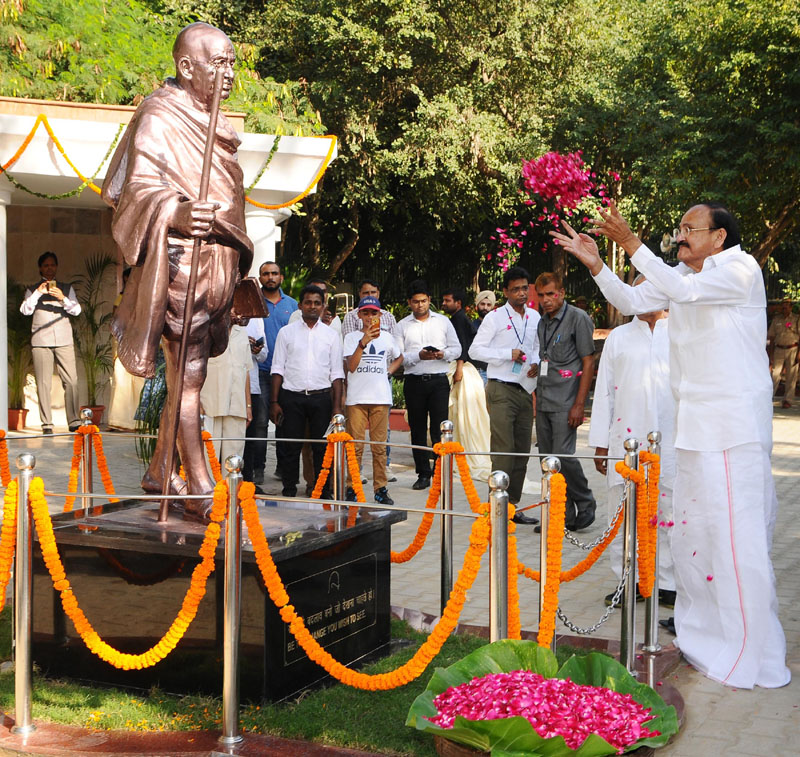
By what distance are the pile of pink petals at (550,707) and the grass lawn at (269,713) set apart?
361 mm

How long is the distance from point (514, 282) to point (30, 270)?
9.60 m

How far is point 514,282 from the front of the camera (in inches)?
384

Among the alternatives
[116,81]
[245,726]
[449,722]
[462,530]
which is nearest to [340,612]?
[245,726]

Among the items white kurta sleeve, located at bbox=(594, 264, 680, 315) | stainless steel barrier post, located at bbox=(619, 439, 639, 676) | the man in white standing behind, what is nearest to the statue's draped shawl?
white kurta sleeve, located at bbox=(594, 264, 680, 315)

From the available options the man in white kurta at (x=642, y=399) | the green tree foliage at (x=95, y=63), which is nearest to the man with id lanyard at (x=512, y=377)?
the man in white kurta at (x=642, y=399)

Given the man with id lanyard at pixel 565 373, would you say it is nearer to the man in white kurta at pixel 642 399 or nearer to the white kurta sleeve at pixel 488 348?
the white kurta sleeve at pixel 488 348

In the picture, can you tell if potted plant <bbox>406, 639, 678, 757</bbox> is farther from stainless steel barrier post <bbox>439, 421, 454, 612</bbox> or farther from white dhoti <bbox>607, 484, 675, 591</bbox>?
white dhoti <bbox>607, 484, 675, 591</bbox>

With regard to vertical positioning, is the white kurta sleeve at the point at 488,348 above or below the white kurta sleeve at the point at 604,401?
above

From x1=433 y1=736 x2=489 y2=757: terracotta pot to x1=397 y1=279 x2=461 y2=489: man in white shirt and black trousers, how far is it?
659 centimetres

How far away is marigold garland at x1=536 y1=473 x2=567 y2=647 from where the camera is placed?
457cm

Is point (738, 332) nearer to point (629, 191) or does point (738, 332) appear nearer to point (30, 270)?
point (30, 270)

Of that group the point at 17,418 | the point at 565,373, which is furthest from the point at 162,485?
the point at 17,418

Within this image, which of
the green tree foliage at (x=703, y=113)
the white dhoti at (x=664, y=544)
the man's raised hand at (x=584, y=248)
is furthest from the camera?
the green tree foliage at (x=703, y=113)

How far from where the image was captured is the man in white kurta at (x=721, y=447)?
17.7ft
